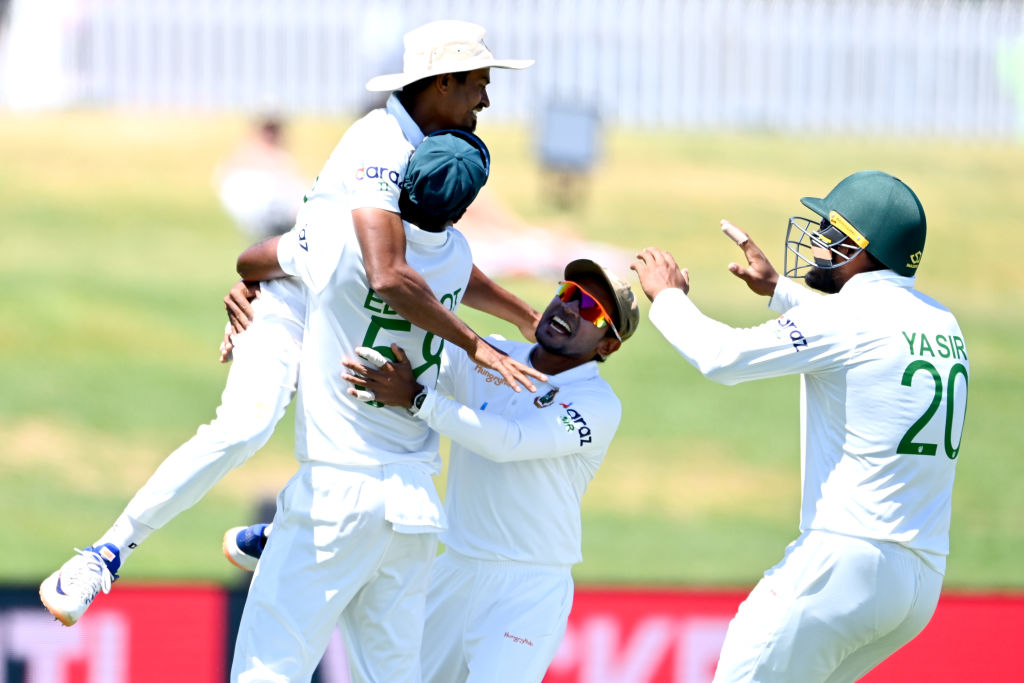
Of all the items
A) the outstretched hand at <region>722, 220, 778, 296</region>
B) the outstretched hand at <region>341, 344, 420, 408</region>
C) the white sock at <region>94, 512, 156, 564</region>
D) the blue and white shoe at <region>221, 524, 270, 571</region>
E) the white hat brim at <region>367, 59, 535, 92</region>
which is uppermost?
the white hat brim at <region>367, 59, 535, 92</region>

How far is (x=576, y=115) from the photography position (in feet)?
52.9

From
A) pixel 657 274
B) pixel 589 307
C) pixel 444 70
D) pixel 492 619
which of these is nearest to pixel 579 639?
pixel 492 619

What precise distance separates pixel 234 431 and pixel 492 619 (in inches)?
A: 37.8

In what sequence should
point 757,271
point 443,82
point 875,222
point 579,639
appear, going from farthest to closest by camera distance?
point 579,639, point 757,271, point 875,222, point 443,82

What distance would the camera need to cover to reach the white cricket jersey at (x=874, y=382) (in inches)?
148

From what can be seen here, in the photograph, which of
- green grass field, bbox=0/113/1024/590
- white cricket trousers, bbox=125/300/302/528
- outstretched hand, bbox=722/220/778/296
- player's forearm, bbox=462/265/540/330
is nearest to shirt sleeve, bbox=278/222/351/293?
white cricket trousers, bbox=125/300/302/528

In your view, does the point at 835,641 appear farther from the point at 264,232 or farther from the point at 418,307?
the point at 264,232

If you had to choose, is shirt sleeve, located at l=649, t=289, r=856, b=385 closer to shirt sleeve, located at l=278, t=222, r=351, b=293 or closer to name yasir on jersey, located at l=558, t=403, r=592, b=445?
name yasir on jersey, located at l=558, t=403, r=592, b=445

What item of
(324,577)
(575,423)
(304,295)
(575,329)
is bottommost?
(324,577)

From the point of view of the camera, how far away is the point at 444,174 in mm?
3531

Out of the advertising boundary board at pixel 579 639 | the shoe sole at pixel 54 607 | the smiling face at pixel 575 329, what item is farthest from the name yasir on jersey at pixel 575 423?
the advertising boundary board at pixel 579 639

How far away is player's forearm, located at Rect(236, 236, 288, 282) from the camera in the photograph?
3.96 metres

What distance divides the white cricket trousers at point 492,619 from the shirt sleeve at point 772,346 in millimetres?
843

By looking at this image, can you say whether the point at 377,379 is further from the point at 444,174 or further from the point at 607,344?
the point at 607,344
